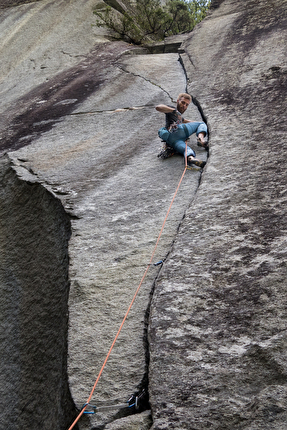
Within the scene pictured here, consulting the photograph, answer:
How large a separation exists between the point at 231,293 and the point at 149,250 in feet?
3.46

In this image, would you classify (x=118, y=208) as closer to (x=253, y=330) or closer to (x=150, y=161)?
(x=150, y=161)

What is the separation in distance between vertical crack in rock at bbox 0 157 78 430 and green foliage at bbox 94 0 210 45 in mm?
6738

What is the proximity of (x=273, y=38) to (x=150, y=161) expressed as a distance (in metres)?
3.57

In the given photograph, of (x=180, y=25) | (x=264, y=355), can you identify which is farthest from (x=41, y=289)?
(x=180, y=25)

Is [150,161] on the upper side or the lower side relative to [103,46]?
lower

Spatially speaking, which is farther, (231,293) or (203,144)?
(203,144)

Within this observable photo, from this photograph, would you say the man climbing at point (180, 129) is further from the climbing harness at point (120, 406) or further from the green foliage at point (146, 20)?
the green foliage at point (146, 20)

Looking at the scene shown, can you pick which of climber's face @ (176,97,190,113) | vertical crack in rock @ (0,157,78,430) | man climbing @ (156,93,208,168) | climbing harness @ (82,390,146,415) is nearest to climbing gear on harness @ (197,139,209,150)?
man climbing @ (156,93,208,168)

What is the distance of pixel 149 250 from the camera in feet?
11.6

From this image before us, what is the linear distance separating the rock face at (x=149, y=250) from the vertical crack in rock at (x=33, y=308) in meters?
0.02

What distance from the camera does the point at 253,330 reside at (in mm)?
2387

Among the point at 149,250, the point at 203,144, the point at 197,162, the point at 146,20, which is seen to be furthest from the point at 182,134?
the point at 146,20

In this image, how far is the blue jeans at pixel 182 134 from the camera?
16.6 feet

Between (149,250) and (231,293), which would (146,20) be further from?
(231,293)
